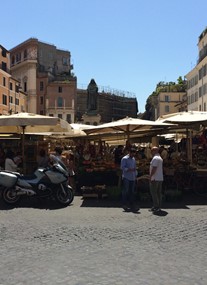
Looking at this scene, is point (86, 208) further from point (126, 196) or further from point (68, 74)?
point (68, 74)

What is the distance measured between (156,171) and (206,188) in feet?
10.8

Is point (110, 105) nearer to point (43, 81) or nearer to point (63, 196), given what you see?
point (43, 81)

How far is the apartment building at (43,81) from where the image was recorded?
99.2 meters

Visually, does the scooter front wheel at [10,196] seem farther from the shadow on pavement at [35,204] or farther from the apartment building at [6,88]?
the apartment building at [6,88]

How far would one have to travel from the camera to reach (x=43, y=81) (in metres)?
101

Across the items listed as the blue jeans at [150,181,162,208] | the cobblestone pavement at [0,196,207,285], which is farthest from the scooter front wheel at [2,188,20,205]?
the blue jeans at [150,181,162,208]

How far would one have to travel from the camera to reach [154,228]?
9.17 metres

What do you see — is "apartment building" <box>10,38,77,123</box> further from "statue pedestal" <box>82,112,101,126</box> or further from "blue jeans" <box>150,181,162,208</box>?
"blue jeans" <box>150,181,162,208</box>

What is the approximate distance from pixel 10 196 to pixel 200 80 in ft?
183

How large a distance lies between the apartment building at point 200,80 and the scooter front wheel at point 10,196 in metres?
52.2

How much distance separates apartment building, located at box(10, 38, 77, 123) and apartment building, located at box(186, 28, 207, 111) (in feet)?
111

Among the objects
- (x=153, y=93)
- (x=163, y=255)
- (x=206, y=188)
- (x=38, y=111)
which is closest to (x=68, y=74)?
(x=38, y=111)

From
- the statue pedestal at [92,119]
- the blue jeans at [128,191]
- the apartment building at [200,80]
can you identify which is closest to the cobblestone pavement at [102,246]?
the blue jeans at [128,191]

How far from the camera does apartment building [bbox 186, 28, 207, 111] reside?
2448 inches
